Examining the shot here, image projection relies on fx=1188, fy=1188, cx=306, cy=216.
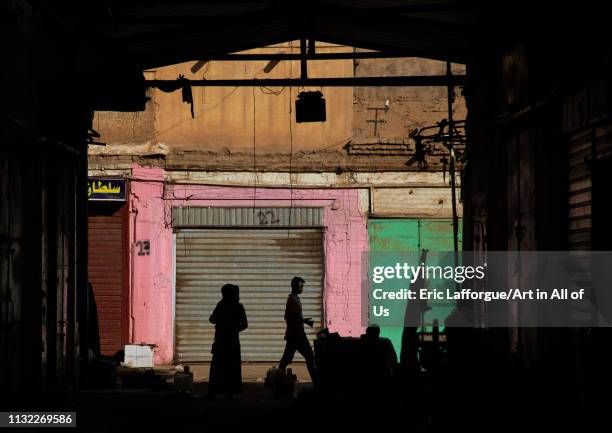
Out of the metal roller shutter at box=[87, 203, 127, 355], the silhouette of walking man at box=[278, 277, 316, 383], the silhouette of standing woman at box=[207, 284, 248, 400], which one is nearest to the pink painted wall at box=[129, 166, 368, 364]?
the metal roller shutter at box=[87, 203, 127, 355]

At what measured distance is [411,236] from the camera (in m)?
23.4

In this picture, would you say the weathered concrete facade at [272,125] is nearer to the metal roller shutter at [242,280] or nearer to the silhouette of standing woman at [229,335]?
the metal roller shutter at [242,280]

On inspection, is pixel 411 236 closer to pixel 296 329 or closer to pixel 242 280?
pixel 242 280

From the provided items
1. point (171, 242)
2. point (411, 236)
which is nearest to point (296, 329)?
point (411, 236)

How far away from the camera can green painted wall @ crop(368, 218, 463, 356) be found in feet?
76.7

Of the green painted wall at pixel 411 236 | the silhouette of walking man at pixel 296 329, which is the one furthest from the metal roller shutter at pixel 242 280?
the silhouette of walking man at pixel 296 329

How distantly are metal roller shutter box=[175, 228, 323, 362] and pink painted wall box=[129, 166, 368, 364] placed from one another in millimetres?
276

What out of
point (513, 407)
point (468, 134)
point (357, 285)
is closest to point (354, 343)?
point (513, 407)

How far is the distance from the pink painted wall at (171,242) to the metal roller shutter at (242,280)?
28cm

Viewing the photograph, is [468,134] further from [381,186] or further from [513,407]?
[513,407]

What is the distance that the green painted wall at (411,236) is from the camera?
23.4 meters

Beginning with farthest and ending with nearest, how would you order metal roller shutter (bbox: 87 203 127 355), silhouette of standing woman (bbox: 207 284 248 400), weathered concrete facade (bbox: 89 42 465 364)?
weathered concrete facade (bbox: 89 42 465 364), metal roller shutter (bbox: 87 203 127 355), silhouette of standing woman (bbox: 207 284 248 400)

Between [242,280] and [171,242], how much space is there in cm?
159

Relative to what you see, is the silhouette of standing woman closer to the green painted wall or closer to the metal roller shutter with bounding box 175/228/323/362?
the metal roller shutter with bounding box 175/228/323/362
